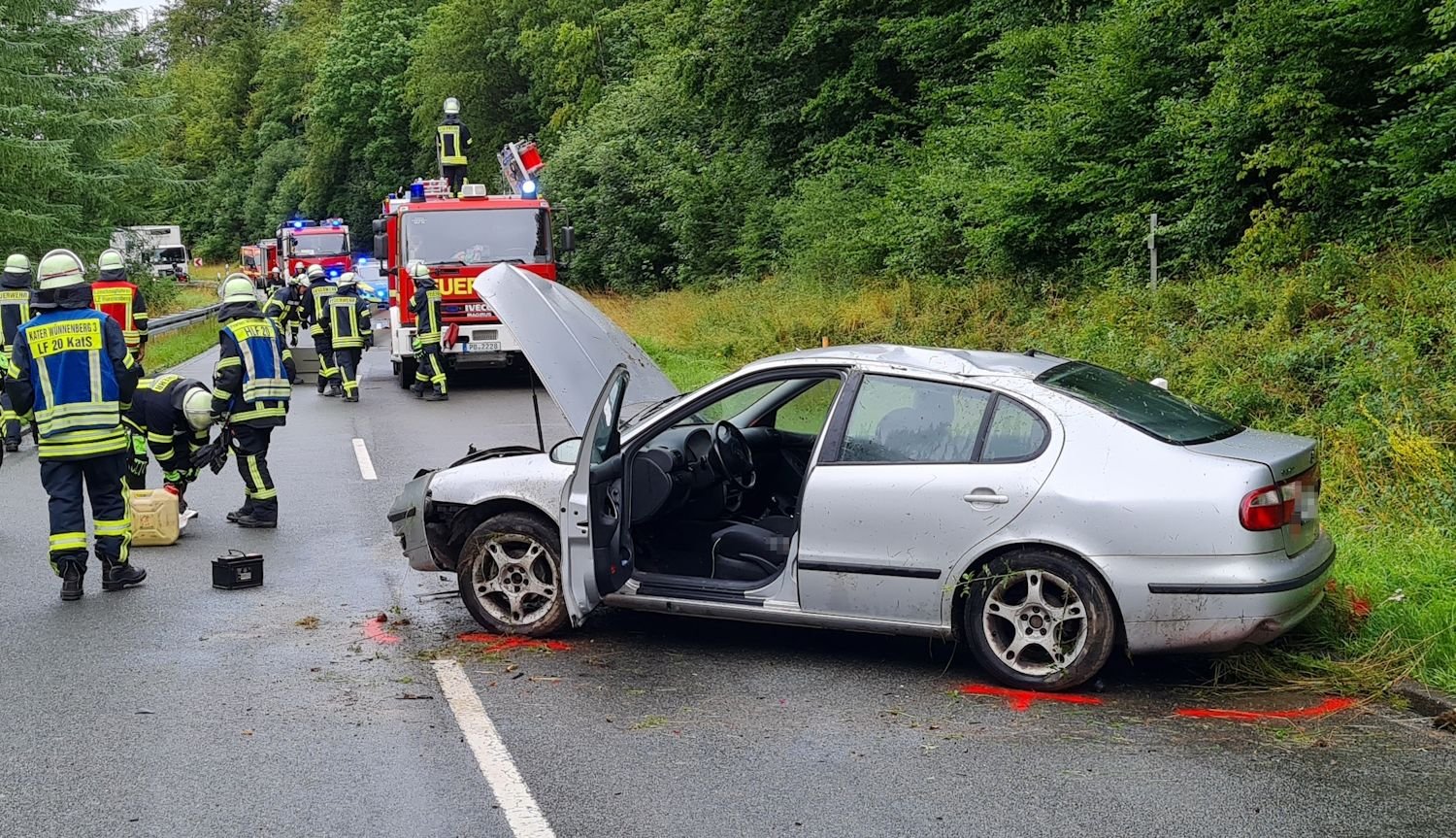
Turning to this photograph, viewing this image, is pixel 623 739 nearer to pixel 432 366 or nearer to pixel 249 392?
pixel 249 392

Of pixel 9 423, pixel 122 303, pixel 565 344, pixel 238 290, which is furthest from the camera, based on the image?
pixel 122 303

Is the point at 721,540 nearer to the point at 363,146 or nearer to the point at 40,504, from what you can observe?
the point at 40,504

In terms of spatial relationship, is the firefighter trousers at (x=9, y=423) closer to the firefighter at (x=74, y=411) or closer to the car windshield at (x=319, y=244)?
the firefighter at (x=74, y=411)

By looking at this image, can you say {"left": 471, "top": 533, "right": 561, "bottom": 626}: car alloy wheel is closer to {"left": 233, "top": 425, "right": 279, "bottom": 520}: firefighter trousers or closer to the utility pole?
{"left": 233, "top": 425, "right": 279, "bottom": 520}: firefighter trousers

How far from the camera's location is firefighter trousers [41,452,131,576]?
7.44 meters

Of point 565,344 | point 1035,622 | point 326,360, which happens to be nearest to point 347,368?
point 326,360

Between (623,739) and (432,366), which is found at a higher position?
(623,739)

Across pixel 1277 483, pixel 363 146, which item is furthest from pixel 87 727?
pixel 363 146

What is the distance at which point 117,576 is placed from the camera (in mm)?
7672

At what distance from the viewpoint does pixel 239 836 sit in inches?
167

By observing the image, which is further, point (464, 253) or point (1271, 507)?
point (464, 253)

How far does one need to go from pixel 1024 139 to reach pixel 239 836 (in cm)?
1330

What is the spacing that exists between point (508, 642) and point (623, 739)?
1446mm

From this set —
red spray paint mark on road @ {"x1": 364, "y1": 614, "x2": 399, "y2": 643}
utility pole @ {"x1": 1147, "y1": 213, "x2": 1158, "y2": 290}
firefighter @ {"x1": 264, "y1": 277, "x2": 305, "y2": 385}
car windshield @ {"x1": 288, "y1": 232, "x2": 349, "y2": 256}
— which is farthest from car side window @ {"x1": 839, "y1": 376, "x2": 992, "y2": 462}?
car windshield @ {"x1": 288, "y1": 232, "x2": 349, "y2": 256}
